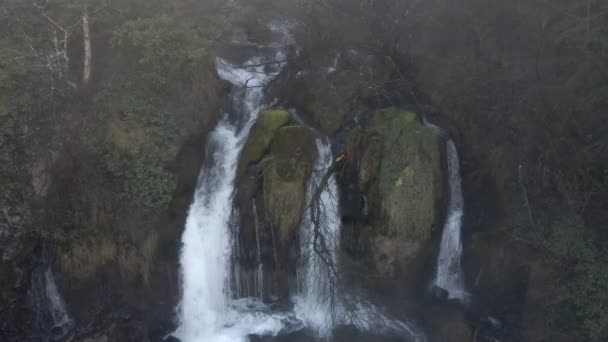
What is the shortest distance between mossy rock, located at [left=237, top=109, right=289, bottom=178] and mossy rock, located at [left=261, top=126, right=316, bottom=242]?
464mm

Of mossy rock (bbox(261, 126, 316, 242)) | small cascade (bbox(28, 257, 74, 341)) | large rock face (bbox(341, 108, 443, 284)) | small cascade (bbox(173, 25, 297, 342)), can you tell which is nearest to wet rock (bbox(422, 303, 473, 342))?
large rock face (bbox(341, 108, 443, 284))

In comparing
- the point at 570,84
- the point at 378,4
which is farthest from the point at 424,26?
the point at 570,84

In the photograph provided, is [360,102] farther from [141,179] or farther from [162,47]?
[141,179]

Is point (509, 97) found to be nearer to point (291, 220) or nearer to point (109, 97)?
point (291, 220)

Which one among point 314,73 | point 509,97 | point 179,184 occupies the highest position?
point 314,73

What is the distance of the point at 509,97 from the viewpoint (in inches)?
525

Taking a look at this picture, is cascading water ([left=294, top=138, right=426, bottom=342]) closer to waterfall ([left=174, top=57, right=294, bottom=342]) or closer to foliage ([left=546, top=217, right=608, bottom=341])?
waterfall ([left=174, top=57, right=294, bottom=342])

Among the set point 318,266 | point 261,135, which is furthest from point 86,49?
point 318,266

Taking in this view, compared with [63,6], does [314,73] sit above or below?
below

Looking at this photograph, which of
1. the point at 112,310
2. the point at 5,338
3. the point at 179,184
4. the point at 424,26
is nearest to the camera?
the point at 5,338

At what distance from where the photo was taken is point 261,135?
1256 centimetres

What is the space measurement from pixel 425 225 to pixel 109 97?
32.2 feet

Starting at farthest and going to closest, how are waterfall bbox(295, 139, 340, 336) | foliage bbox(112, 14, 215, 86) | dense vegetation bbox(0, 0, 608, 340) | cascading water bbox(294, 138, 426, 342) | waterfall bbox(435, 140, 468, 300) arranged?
1. foliage bbox(112, 14, 215, 86)
2. waterfall bbox(435, 140, 468, 300)
3. waterfall bbox(295, 139, 340, 336)
4. cascading water bbox(294, 138, 426, 342)
5. dense vegetation bbox(0, 0, 608, 340)

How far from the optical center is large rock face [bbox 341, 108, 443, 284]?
12016mm
